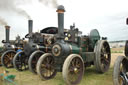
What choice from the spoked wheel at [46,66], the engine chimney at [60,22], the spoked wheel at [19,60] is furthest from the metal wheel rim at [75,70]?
the spoked wheel at [19,60]

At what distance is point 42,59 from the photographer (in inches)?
191

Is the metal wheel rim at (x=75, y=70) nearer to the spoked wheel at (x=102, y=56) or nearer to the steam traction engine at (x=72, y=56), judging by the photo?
the steam traction engine at (x=72, y=56)

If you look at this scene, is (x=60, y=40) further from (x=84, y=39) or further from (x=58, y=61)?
(x=84, y=39)

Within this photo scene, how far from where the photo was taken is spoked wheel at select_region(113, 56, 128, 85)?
7.43ft

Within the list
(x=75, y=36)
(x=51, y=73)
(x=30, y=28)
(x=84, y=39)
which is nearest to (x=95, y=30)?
(x=84, y=39)

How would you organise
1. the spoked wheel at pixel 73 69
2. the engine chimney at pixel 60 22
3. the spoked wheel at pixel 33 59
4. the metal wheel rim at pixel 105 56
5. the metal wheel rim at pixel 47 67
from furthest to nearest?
the metal wheel rim at pixel 105 56 → the spoked wheel at pixel 33 59 → the metal wheel rim at pixel 47 67 → the engine chimney at pixel 60 22 → the spoked wheel at pixel 73 69

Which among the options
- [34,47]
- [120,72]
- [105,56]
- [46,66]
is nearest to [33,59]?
[34,47]

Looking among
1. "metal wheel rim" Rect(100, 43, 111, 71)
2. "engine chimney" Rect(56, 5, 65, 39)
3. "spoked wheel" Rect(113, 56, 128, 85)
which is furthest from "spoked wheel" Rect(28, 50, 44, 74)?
"spoked wheel" Rect(113, 56, 128, 85)

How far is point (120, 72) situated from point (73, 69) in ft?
6.11

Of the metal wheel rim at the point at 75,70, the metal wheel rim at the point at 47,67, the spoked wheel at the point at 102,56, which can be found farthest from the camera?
the spoked wheel at the point at 102,56

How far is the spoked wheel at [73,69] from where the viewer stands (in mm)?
3816

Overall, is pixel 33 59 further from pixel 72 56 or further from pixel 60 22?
pixel 72 56

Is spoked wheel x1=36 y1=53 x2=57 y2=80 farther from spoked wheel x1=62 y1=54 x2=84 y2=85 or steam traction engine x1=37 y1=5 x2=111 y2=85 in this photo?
spoked wheel x1=62 y1=54 x2=84 y2=85

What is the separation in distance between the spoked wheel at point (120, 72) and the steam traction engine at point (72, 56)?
165cm
